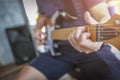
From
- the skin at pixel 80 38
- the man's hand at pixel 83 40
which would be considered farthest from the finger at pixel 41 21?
the man's hand at pixel 83 40

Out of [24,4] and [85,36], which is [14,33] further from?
[85,36]

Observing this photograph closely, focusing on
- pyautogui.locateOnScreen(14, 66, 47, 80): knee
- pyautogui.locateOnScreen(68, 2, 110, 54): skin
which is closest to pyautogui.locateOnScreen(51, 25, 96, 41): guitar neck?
pyautogui.locateOnScreen(68, 2, 110, 54): skin

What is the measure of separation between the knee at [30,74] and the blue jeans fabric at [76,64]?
0.04 feet

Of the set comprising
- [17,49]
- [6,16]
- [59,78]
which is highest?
[6,16]

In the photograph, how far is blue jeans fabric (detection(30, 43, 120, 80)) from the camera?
92 centimetres

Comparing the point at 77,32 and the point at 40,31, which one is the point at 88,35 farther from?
the point at 40,31

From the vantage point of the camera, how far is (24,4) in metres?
0.97

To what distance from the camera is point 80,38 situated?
93 cm

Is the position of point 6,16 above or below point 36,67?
above

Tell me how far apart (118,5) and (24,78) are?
0.40 meters

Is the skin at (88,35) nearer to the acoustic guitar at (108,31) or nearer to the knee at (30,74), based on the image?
the acoustic guitar at (108,31)

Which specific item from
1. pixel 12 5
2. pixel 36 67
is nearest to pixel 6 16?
pixel 12 5

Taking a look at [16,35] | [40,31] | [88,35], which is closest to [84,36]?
[88,35]

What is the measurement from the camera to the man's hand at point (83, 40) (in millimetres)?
908
